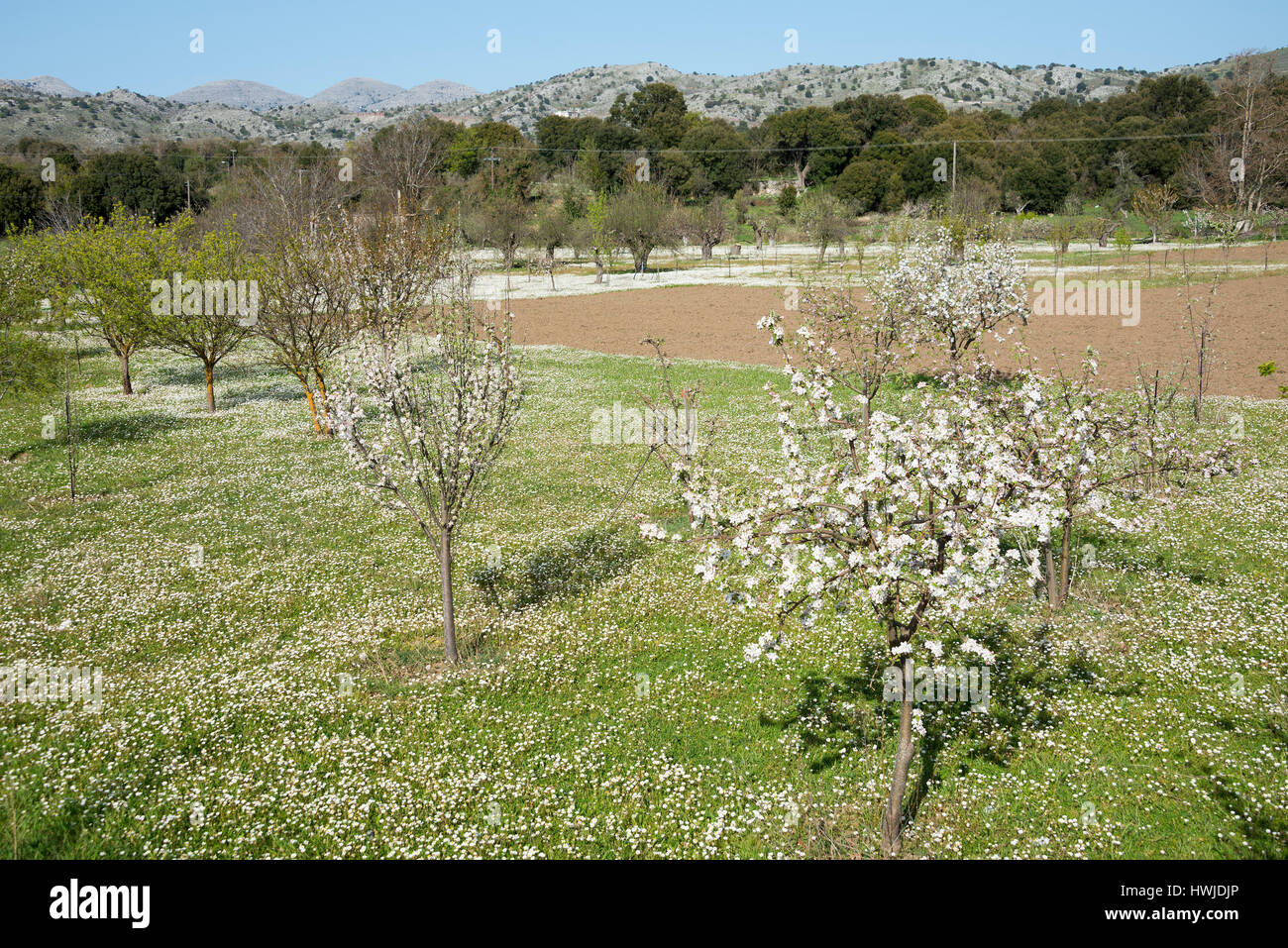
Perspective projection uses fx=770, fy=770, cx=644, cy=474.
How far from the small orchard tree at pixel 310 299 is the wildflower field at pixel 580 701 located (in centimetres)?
816

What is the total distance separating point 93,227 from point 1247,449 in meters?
40.6

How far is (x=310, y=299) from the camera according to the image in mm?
24734

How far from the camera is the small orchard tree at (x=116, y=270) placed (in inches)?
1111

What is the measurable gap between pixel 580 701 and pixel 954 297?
18422mm

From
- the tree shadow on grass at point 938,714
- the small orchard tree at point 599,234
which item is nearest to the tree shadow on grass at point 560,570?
the tree shadow on grass at point 938,714

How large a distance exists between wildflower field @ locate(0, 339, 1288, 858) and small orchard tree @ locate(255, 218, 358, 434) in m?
8.16

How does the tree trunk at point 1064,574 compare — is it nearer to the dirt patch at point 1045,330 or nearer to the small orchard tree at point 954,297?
the small orchard tree at point 954,297

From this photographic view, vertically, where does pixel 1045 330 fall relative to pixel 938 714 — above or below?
above

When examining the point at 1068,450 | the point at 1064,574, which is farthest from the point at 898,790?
the point at 1064,574

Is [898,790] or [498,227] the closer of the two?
[898,790]

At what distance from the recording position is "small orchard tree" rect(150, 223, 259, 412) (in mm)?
27688

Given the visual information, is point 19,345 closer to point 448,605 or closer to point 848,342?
point 448,605

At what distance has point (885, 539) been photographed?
629cm
